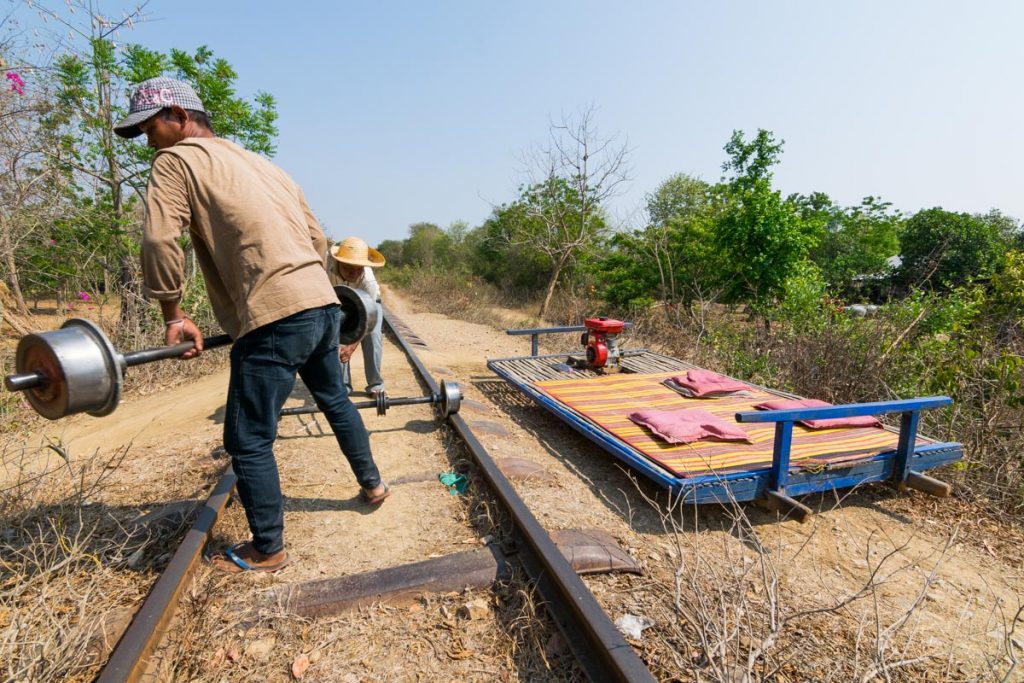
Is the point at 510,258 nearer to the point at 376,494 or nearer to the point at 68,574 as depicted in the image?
the point at 376,494

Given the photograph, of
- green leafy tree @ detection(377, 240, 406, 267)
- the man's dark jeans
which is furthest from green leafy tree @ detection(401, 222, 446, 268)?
the man's dark jeans

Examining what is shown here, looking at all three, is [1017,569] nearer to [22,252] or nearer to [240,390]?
[240,390]

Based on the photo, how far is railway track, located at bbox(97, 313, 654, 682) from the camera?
1.86 meters

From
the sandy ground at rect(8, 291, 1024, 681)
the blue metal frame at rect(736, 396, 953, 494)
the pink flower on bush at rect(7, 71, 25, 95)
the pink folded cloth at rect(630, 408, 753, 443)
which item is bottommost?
the sandy ground at rect(8, 291, 1024, 681)

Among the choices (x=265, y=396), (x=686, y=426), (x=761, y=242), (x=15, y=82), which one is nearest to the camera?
(x=265, y=396)

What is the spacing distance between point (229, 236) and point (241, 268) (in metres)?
0.14

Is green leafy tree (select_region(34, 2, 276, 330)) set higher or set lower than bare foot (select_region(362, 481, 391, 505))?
higher

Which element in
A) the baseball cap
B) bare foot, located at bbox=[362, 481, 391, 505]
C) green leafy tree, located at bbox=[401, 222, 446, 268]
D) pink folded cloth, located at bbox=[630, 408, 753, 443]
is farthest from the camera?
green leafy tree, located at bbox=[401, 222, 446, 268]

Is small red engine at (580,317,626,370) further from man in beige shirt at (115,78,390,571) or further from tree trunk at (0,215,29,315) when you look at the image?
tree trunk at (0,215,29,315)

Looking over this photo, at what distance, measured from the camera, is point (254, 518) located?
101 inches

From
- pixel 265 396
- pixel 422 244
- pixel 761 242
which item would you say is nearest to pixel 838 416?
pixel 265 396

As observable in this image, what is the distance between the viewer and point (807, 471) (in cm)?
352

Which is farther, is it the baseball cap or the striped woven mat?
the striped woven mat

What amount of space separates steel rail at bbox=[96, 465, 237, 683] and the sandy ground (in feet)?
0.54
